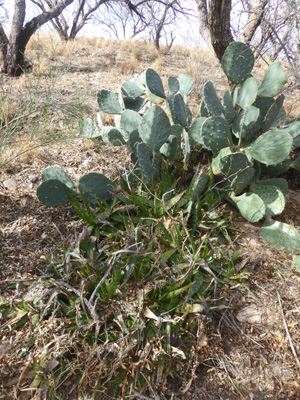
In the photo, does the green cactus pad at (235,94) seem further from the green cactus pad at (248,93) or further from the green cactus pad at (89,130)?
the green cactus pad at (89,130)

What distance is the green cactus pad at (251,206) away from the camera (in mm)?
1804

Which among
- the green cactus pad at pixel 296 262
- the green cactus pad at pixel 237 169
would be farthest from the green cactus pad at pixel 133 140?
the green cactus pad at pixel 296 262

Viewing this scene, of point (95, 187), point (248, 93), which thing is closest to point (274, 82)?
point (248, 93)

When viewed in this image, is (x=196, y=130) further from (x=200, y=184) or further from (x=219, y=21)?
(x=219, y=21)

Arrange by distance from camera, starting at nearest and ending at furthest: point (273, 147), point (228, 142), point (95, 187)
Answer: point (273, 147) → point (228, 142) → point (95, 187)

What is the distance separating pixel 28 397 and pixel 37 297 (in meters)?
0.42

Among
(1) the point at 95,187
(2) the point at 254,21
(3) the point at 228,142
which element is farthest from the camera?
(2) the point at 254,21

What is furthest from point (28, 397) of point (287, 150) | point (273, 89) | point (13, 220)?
point (273, 89)

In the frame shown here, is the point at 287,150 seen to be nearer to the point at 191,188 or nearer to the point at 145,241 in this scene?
the point at 191,188

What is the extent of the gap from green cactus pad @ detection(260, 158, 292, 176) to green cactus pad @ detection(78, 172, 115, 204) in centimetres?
105

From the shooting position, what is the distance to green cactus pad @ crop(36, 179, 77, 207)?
6.14ft

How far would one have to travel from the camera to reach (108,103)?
7.72ft

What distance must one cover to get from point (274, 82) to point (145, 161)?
964 millimetres

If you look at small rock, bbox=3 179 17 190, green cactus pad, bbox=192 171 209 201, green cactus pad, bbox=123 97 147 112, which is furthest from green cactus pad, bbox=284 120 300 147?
small rock, bbox=3 179 17 190
